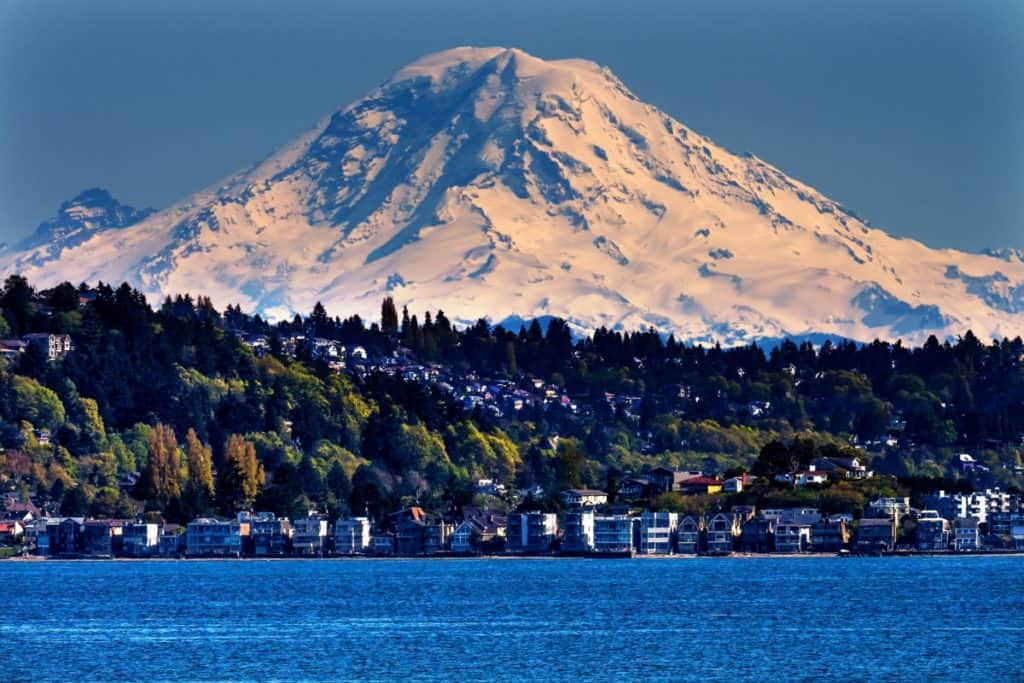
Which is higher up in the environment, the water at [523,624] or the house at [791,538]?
the house at [791,538]

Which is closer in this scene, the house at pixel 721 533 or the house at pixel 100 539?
the house at pixel 100 539

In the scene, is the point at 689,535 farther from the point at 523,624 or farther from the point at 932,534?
the point at 523,624

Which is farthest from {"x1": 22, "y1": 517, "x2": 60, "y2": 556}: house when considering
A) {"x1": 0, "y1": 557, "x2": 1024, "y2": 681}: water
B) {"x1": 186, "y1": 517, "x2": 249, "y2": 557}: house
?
{"x1": 0, "y1": 557, "x2": 1024, "y2": 681}: water

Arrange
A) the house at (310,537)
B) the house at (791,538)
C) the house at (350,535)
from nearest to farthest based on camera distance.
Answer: the house at (791,538) < the house at (310,537) < the house at (350,535)

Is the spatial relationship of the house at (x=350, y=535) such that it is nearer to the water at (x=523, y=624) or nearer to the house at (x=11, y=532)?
the house at (x=11, y=532)

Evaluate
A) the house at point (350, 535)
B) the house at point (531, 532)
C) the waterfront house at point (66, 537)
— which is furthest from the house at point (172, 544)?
the house at point (531, 532)

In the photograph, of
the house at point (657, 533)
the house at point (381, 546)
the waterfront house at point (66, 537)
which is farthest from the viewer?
the house at point (381, 546)

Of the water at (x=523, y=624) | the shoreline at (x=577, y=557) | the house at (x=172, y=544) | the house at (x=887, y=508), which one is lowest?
the water at (x=523, y=624)
